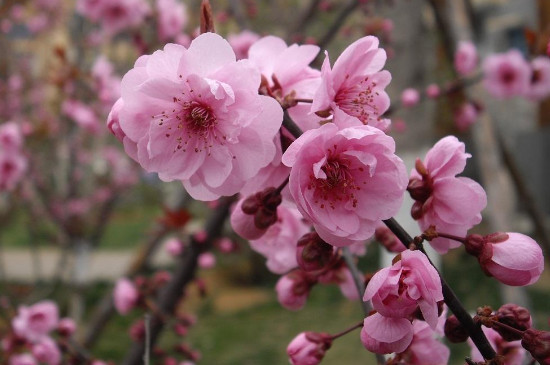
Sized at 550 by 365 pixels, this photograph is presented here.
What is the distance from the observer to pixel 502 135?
8.69ft

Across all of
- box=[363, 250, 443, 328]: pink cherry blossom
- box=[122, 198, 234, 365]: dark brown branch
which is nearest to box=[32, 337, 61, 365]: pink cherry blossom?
box=[122, 198, 234, 365]: dark brown branch

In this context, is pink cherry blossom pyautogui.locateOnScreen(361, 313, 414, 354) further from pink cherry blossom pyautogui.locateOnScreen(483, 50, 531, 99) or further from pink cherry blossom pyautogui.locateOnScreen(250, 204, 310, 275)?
pink cherry blossom pyautogui.locateOnScreen(483, 50, 531, 99)

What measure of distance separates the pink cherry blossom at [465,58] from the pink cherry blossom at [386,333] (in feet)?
7.35

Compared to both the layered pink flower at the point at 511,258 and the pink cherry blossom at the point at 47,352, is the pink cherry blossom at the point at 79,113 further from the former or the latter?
the layered pink flower at the point at 511,258

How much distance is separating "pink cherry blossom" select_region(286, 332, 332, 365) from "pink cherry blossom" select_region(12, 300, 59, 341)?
1.18m

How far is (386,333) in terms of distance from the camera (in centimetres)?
60

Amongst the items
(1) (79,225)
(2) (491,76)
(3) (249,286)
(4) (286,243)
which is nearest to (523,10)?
(3) (249,286)

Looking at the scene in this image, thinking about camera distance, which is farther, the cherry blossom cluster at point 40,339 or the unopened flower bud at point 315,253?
the cherry blossom cluster at point 40,339

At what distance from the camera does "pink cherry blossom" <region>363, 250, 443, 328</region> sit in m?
0.58

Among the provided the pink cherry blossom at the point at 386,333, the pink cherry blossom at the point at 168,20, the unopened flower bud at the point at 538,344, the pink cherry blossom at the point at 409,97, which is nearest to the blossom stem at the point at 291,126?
the pink cherry blossom at the point at 386,333

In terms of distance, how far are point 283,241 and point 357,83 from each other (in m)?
0.29

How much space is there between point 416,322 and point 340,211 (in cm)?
22

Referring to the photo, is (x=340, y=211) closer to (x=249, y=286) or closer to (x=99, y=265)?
(x=249, y=286)

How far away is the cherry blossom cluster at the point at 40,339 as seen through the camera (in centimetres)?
153
